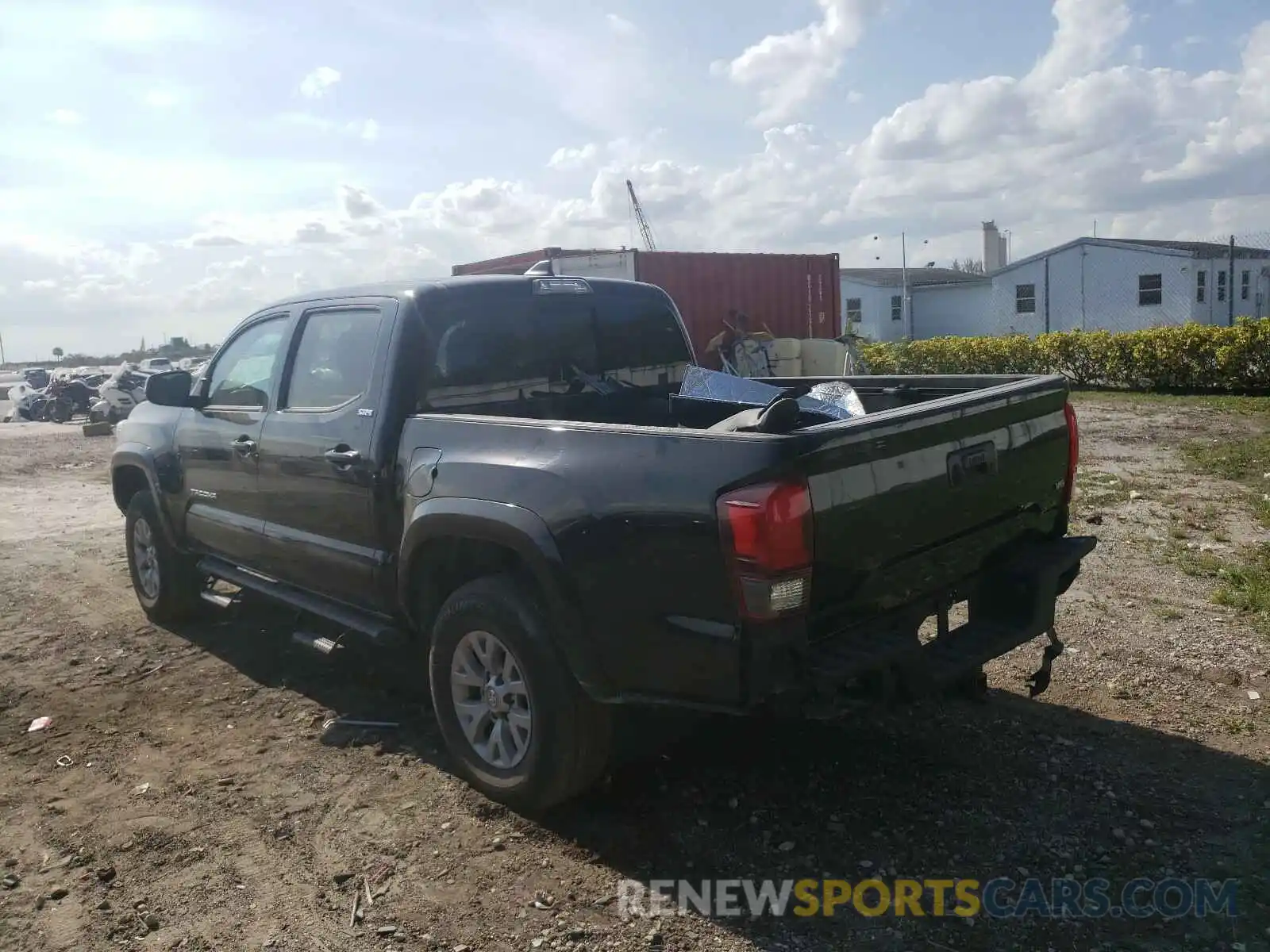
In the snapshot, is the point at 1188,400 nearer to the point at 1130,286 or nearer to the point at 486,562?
A: the point at 1130,286

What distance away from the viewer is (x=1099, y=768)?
3.93 m

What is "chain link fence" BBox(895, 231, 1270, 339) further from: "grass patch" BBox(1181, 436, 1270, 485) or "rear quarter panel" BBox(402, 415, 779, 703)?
"rear quarter panel" BBox(402, 415, 779, 703)

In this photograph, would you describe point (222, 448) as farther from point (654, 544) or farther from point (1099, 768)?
point (1099, 768)

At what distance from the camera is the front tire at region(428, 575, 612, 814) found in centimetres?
350

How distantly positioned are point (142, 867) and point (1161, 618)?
4965 millimetres

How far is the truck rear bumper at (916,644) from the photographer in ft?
9.87

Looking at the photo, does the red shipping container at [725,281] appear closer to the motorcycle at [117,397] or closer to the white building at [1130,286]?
the motorcycle at [117,397]

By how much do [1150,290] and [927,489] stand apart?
97.2 ft

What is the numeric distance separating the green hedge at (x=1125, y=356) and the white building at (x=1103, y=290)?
485 centimetres

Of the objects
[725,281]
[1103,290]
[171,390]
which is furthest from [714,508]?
[1103,290]

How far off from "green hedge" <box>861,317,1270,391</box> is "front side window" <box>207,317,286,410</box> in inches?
677

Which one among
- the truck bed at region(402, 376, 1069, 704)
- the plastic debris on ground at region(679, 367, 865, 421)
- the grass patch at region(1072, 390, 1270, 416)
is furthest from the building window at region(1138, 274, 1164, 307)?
the truck bed at region(402, 376, 1069, 704)

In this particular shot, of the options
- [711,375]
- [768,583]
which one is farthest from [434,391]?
[768,583]

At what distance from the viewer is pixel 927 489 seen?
3.42m
